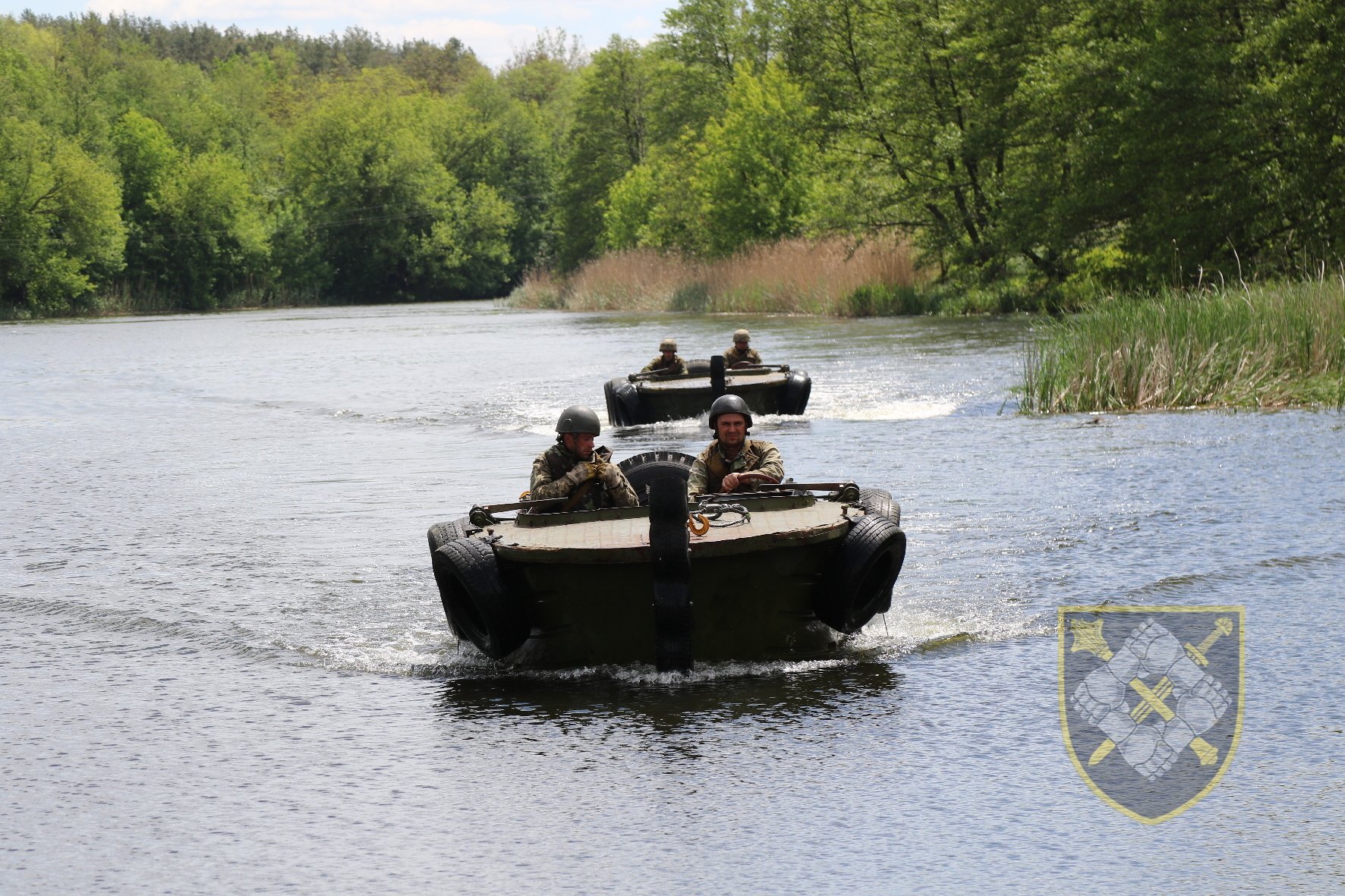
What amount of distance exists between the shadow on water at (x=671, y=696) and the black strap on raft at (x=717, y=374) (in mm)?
13515

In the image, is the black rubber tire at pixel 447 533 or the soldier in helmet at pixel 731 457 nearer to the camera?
the black rubber tire at pixel 447 533

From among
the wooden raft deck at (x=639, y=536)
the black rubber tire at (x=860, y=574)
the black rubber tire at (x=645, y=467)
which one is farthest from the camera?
the black rubber tire at (x=645, y=467)

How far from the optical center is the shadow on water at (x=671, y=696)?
8734mm

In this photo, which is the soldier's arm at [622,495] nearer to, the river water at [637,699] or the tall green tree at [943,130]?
the river water at [637,699]

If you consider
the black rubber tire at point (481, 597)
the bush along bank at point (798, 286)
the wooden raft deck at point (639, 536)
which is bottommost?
the black rubber tire at point (481, 597)

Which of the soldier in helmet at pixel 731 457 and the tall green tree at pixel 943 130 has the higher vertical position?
the tall green tree at pixel 943 130

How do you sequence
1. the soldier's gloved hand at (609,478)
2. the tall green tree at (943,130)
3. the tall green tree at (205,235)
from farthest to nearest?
the tall green tree at (205,235)
the tall green tree at (943,130)
the soldier's gloved hand at (609,478)

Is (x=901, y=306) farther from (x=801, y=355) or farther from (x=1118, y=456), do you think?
(x=1118, y=456)

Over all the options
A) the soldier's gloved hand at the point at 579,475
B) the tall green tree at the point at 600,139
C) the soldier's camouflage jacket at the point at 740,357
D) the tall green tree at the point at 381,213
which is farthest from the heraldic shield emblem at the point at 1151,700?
the tall green tree at the point at 381,213

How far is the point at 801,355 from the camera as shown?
35594 millimetres

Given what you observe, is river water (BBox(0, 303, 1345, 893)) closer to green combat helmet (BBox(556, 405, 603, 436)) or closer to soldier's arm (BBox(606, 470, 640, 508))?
soldier's arm (BBox(606, 470, 640, 508))

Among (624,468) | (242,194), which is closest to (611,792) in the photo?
(624,468)

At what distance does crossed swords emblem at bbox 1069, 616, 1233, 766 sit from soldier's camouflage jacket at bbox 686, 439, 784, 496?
2327 millimetres

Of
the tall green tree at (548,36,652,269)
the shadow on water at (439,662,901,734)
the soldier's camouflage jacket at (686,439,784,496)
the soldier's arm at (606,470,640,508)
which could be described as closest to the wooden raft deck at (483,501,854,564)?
the soldier's arm at (606,470,640,508)
